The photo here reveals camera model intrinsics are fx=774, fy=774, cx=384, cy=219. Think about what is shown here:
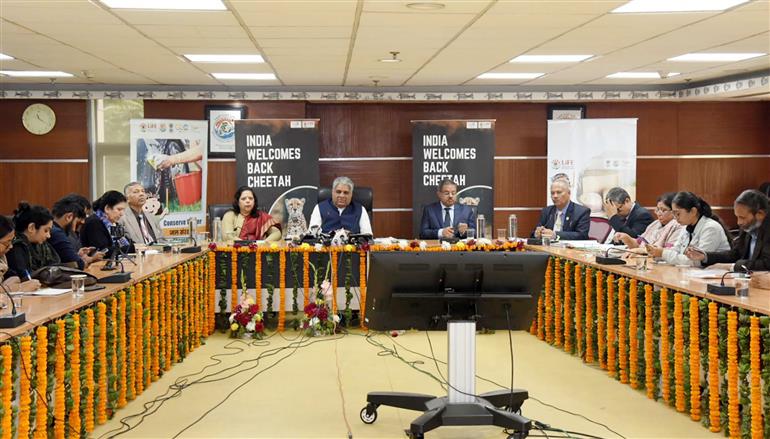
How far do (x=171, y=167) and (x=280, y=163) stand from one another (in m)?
1.43

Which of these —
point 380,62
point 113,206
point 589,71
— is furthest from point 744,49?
point 113,206

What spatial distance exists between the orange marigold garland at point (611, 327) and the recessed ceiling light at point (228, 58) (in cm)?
447

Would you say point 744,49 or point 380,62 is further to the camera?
point 380,62

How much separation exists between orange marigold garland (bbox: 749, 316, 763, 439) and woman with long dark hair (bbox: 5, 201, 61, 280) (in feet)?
13.5

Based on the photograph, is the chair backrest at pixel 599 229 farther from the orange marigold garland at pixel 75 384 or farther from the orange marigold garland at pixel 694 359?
the orange marigold garland at pixel 75 384

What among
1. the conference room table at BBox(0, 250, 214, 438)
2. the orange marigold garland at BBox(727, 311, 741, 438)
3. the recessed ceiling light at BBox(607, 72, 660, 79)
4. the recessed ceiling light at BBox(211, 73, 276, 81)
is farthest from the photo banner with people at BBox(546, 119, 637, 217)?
the orange marigold garland at BBox(727, 311, 741, 438)

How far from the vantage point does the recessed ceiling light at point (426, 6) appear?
559 centimetres

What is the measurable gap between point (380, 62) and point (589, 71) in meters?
2.69

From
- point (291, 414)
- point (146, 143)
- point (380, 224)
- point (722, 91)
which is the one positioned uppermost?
point (722, 91)

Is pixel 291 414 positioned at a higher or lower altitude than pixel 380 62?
lower

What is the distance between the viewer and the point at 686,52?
315 inches

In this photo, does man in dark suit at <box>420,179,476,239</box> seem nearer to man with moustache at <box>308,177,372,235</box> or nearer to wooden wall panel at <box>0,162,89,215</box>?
man with moustache at <box>308,177,372,235</box>

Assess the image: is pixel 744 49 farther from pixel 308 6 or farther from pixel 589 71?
pixel 308 6

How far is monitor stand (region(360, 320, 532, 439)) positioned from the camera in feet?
12.2
